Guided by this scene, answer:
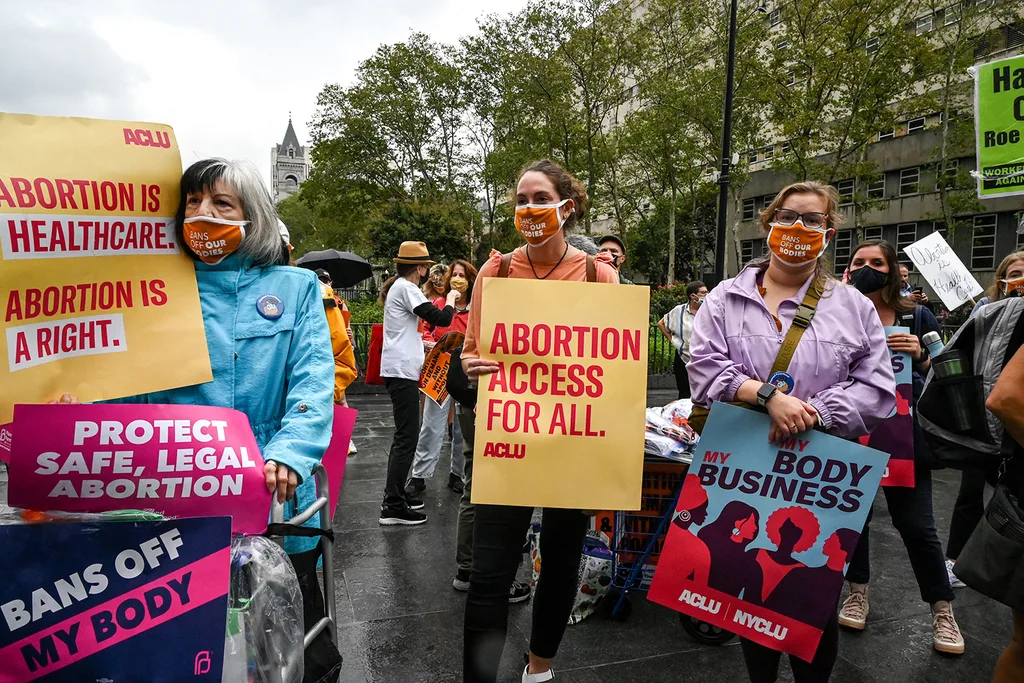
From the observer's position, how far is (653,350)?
13055 millimetres

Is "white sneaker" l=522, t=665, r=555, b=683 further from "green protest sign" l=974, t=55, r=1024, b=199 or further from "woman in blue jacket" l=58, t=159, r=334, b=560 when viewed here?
"green protest sign" l=974, t=55, r=1024, b=199

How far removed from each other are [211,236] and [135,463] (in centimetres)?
70

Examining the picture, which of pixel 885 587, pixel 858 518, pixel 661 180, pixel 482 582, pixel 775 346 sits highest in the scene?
pixel 661 180

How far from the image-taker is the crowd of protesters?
1835mm

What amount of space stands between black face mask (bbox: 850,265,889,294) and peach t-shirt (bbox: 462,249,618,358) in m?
1.53

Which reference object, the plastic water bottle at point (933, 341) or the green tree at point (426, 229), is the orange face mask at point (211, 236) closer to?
the plastic water bottle at point (933, 341)

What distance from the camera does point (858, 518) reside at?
215 centimetres

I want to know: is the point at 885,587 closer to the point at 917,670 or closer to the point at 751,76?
the point at 917,670

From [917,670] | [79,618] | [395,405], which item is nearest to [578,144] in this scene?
[395,405]

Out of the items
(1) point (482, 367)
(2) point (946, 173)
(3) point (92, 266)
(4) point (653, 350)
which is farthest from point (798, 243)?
(2) point (946, 173)

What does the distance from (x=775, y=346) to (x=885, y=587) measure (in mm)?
2567

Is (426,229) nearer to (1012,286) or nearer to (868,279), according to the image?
(1012,286)

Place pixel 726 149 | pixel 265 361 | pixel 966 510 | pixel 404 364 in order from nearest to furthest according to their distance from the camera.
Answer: pixel 265 361 → pixel 966 510 → pixel 404 364 → pixel 726 149

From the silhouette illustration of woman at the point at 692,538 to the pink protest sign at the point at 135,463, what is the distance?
4.51ft
